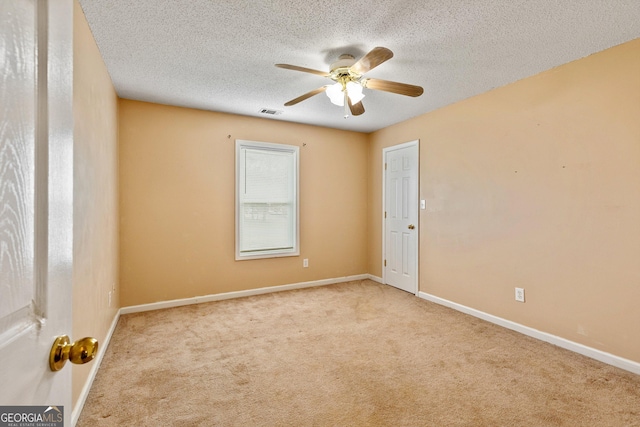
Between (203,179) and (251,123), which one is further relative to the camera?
(251,123)

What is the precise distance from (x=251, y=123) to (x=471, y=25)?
2906 millimetres

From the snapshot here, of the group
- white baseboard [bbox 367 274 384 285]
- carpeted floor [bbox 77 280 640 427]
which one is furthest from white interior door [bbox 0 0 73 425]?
white baseboard [bbox 367 274 384 285]

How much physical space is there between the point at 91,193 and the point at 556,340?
398 cm

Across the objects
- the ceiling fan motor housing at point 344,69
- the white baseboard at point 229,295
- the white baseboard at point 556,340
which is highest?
the ceiling fan motor housing at point 344,69

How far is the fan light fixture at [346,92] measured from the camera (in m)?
2.46

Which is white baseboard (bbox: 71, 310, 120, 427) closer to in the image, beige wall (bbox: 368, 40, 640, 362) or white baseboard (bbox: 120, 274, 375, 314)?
white baseboard (bbox: 120, 274, 375, 314)

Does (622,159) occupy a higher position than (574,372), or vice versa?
(622,159)

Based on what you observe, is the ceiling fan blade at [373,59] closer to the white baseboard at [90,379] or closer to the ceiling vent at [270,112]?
the ceiling vent at [270,112]

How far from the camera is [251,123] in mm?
4211

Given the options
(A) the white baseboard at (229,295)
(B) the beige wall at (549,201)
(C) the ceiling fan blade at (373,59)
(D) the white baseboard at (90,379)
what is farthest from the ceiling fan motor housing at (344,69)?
(A) the white baseboard at (229,295)

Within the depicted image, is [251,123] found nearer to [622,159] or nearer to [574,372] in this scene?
[622,159]

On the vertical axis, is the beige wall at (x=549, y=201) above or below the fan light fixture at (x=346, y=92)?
below

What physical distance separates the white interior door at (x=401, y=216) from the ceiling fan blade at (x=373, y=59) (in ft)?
7.26

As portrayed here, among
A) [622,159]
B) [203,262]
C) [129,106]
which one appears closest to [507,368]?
[622,159]
